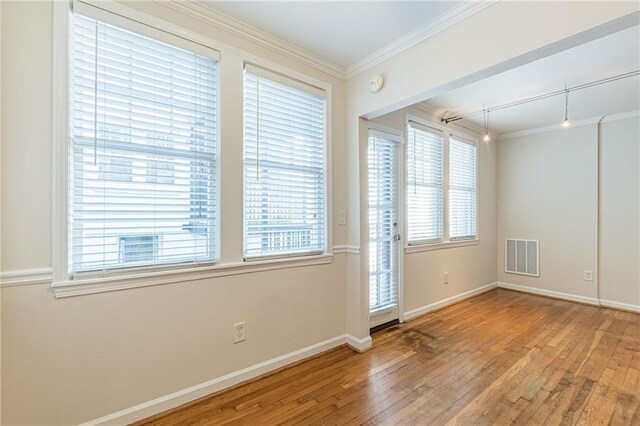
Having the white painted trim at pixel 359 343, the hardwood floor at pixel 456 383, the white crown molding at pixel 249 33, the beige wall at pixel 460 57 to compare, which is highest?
the white crown molding at pixel 249 33

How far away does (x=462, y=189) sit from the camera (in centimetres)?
447

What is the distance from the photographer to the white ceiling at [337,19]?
197 cm

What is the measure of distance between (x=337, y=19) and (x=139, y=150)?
1.62m

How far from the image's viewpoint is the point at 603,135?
13.7 ft

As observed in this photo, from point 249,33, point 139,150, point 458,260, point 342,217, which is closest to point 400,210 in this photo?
point 342,217

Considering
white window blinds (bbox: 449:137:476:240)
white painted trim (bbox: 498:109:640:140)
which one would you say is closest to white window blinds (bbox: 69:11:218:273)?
white window blinds (bbox: 449:137:476:240)

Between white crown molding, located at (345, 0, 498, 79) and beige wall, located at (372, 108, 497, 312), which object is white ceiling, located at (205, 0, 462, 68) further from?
beige wall, located at (372, 108, 497, 312)

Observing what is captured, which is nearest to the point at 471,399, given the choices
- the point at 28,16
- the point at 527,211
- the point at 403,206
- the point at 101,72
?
the point at 403,206

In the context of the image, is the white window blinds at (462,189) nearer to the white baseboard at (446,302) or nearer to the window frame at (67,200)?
the white baseboard at (446,302)

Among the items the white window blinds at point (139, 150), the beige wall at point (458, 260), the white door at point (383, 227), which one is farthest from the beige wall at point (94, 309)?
the beige wall at point (458, 260)

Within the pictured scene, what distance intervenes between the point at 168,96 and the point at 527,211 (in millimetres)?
5342

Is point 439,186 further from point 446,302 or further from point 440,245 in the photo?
point 446,302

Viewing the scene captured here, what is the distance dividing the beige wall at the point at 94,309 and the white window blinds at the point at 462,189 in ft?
9.56

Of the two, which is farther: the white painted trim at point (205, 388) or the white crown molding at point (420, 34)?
the white crown molding at point (420, 34)
